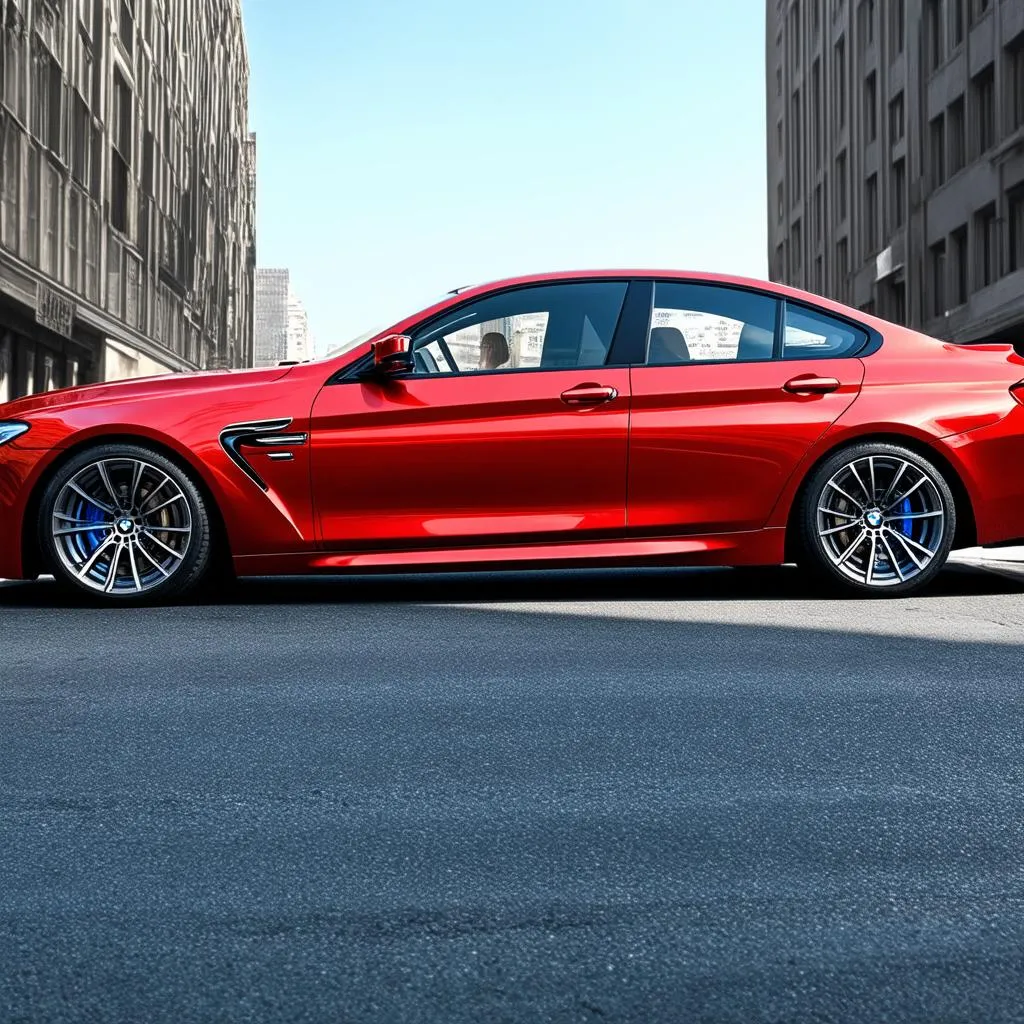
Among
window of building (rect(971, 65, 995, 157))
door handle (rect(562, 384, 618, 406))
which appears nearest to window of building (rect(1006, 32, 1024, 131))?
window of building (rect(971, 65, 995, 157))

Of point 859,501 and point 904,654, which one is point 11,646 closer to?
point 904,654

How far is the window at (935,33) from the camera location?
3497 cm

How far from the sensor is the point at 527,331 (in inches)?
282

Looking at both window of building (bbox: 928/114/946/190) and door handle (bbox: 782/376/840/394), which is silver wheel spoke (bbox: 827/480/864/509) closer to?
door handle (bbox: 782/376/840/394)

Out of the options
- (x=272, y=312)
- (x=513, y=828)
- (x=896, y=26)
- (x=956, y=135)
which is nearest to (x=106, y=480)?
(x=513, y=828)

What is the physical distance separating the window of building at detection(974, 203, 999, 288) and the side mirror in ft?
86.9

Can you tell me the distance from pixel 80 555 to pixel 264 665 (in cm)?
197

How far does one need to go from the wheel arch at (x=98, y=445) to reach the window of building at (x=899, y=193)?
34298 millimetres

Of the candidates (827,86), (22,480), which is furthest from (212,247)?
(22,480)

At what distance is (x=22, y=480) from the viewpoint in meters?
6.86

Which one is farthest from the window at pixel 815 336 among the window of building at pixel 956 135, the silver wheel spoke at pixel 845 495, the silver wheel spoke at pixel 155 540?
the window of building at pixel 956 135

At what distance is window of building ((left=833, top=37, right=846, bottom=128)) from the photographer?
4625 centimetres

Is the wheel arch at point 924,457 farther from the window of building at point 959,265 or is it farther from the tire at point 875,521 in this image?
the window of building at point 959,265

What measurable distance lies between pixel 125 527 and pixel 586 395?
218 centimetres
